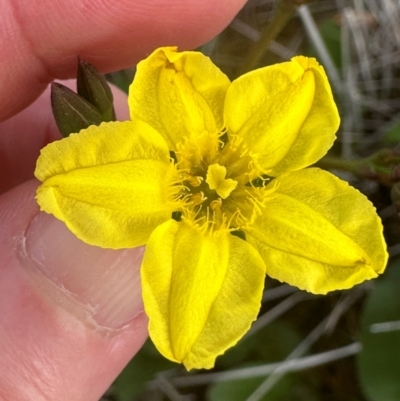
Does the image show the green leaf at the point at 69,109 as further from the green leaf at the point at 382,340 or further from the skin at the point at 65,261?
the green leaf at the point at 382,340

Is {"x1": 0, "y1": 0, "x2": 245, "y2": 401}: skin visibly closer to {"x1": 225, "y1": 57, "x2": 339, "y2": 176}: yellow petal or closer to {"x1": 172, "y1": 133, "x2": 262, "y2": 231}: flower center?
{"x1": 172, "y1": 133, "x2": 262, "y2": 231}: flower center

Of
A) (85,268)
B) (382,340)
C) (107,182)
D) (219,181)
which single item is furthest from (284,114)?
(382,340)

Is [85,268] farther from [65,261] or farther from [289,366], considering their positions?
[289,366]

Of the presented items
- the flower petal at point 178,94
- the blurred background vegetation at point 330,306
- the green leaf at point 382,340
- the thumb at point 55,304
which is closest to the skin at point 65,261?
the thumb at point 55,304

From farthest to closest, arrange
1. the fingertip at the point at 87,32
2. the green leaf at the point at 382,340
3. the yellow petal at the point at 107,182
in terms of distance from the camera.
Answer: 1. the green leaf at the point at 382,340
2. the fingertip at the point at 87,32
3. the yellow petal at the point at 107,182

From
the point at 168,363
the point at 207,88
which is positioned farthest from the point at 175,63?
the point at 168,363

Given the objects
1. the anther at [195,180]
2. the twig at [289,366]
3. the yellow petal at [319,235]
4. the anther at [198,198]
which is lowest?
the twig at [289,366]

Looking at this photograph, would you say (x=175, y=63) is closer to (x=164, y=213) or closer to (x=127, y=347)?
(x=164, y=213)

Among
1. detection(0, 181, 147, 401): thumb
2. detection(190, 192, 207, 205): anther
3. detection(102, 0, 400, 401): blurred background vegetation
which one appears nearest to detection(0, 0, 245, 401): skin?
detection(0, 181, 147, 401): thumb
